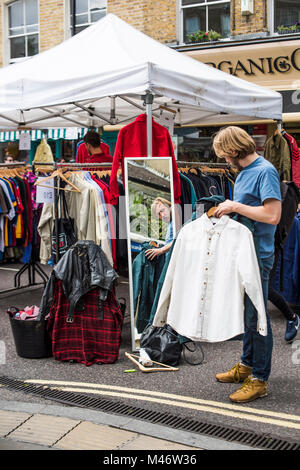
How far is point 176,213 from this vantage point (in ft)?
20.1

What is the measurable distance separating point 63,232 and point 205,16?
9.77 m

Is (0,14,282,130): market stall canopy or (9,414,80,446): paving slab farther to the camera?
(0,14,282,130): market stall canopy

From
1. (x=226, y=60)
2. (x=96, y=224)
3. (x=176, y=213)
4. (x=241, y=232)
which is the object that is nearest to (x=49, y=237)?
(x=96, y=224)

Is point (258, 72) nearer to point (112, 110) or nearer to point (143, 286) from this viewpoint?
point (112, 110)

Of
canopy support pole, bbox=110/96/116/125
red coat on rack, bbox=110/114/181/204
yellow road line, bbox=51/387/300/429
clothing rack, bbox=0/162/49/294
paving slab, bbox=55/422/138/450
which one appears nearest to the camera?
paving slab, bbox=55/422/138/450

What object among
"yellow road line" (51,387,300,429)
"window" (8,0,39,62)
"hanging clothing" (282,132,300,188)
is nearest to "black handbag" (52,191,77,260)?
"yellow road line" (51,387,300,429)

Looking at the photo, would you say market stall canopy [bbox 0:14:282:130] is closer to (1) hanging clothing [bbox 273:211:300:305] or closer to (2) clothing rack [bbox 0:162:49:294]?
(2) clothing rack [bbox 0:162:49:294]

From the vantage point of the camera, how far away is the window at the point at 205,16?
46.4 feet

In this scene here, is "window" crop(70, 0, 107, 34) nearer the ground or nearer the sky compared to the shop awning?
nearer the sky

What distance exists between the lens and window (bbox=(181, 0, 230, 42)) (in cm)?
1416

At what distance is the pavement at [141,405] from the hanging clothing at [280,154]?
13.4 feet

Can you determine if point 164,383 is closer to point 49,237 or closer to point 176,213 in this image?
point 176,213

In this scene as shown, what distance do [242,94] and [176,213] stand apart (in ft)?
7.61

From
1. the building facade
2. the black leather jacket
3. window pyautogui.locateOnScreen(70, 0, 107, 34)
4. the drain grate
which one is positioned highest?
window pyautogui.locateOnScreen(70, 0, 107, 34)
